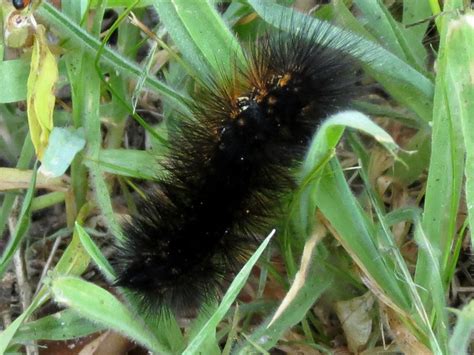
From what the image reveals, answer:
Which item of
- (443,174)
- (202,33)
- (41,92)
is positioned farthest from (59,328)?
(443,174)

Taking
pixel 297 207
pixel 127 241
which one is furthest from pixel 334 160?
pixel 127 241

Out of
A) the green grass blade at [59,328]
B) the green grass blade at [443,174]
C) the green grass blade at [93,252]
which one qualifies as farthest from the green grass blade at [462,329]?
the green grass blade at [59,328]

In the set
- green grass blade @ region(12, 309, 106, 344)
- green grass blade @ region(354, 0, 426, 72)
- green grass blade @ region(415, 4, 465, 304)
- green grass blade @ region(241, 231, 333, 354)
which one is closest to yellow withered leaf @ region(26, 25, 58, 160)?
green grass blade @ region(12, 309, 106, 344)

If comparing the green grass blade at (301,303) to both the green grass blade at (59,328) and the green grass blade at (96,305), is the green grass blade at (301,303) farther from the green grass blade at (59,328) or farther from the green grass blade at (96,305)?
the green grass blade at (59,328)

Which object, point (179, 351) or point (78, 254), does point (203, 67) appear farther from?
point (179, 351)

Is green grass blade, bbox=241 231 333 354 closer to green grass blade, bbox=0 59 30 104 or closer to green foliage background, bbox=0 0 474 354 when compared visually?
green foliage background, bbox=0 0 474 354
